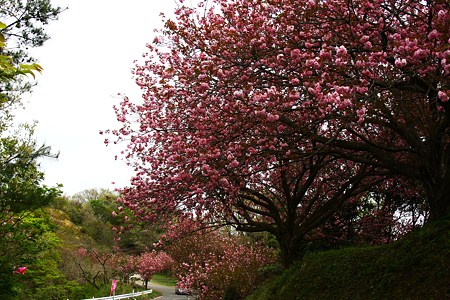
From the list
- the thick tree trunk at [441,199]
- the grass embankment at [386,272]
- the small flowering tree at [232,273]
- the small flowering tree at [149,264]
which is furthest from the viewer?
the small flowering tree at [149,264]

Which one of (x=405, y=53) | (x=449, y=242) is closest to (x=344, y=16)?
(x=405, y=53)

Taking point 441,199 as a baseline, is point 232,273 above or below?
below

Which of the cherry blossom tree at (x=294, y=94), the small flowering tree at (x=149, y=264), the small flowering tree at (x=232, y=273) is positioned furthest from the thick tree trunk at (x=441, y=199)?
the small flowering tree at (x=149, y=264)

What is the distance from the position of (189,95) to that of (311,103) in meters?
3.03

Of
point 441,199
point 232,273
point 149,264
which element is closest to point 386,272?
point 441,199

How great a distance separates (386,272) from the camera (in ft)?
23.0

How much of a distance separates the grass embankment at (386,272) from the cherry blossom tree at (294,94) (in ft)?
3.30

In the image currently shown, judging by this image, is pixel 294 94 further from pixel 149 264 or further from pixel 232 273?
pixel 149 264

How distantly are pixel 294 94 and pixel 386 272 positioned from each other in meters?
3.26

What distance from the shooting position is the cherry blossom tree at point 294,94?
6.46m

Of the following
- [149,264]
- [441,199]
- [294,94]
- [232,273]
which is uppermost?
[294,94]

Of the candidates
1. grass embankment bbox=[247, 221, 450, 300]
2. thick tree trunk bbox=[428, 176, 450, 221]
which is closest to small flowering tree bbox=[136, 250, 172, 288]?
grass embankment bbox=[247, 221, 450, 300]

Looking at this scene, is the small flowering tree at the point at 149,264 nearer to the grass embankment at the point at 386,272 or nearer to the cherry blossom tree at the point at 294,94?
the cherry blossom tree at the point at 294,94

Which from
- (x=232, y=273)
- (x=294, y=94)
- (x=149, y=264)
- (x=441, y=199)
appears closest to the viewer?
(x=294, y=94)
